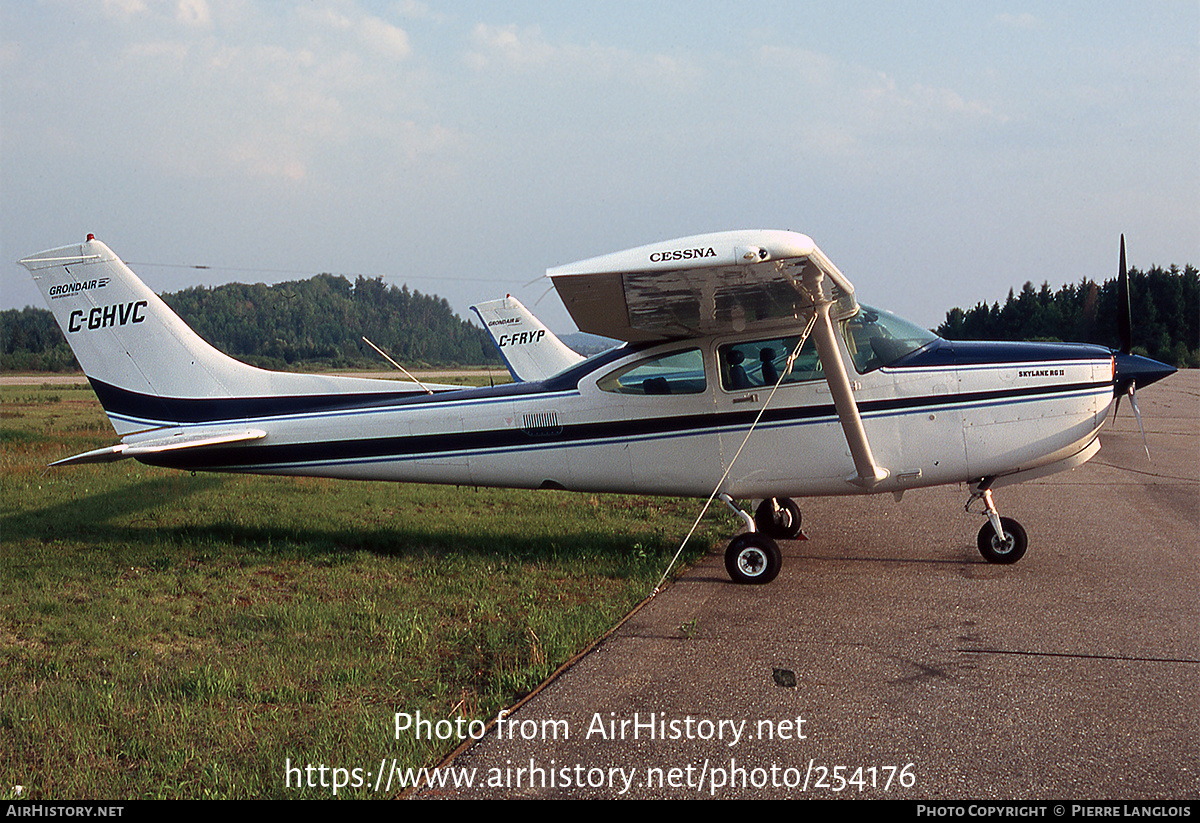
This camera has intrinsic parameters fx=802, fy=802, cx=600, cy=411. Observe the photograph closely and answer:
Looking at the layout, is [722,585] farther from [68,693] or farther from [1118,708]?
[68,693]

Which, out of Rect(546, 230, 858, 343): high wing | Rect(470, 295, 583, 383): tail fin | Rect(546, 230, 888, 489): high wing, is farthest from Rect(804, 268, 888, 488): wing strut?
Rect(470, 295, 583, 383): tail fin

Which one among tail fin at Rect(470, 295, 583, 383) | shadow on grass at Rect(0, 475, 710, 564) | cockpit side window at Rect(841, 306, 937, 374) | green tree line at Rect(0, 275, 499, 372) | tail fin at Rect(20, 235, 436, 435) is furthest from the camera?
green tree line at Rect(0, 275, 499, 372)

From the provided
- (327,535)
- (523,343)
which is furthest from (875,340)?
(523,343)

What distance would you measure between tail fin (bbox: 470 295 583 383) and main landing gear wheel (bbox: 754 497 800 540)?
32.5 ft

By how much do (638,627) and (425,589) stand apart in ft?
6.64

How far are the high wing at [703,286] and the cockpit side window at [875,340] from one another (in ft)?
0.89

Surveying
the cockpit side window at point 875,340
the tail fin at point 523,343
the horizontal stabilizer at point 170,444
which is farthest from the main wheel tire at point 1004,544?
the tail fin at point 523,343

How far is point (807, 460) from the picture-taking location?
6824 millimetres

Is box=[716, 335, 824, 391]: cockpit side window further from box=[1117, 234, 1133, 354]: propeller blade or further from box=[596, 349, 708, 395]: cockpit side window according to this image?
box=[1117, 234, 1133, 354]: propeller blade

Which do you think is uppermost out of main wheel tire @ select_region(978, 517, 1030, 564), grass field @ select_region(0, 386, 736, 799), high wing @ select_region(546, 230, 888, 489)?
high wing @ select_region(546, 230, 888, 489)

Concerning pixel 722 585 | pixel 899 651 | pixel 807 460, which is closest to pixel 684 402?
pixel 807 460

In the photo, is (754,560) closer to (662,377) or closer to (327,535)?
(662,377)

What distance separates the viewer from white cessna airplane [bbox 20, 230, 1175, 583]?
645cm

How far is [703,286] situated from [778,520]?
11.1 ft
